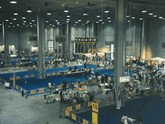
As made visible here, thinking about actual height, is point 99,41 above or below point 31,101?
above

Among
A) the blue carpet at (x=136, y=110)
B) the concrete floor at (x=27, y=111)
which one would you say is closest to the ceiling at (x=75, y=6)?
the blue carpet at (x=136, y=110)

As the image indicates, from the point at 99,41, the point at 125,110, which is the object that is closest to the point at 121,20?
the point at 125,110

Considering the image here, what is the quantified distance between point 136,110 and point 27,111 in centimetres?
769

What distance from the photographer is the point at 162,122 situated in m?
11.8

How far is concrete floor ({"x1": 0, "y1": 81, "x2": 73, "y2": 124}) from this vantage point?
1234 centimetres

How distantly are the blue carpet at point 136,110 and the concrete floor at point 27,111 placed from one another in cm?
209

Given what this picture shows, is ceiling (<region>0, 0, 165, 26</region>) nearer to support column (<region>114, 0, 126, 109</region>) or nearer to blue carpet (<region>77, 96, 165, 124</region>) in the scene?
support column (<region>114, 0, 126, 109</region>)

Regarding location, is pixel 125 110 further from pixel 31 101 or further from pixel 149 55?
pixel 149 55

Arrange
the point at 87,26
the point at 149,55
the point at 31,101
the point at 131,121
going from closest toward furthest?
the point at 131,121 → the point at 31,101 → the point at 149,55 → the point at 87,26

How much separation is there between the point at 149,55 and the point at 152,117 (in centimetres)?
2688

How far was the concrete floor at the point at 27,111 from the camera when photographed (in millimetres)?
12344

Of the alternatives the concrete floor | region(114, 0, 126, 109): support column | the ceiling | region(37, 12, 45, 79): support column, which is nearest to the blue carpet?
region(114, 0, 126, 109): support column

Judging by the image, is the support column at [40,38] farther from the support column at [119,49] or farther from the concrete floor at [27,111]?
the support column at [119,49]

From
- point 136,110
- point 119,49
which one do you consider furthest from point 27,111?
point 119,49
